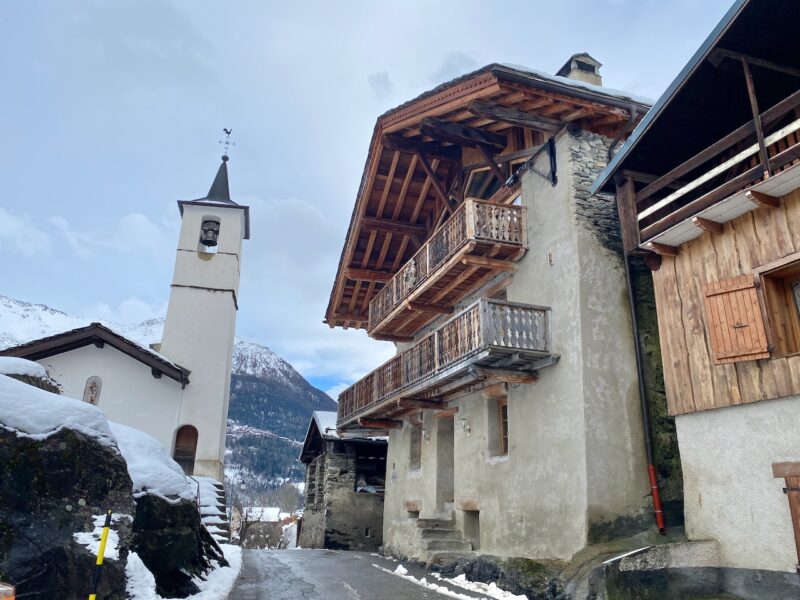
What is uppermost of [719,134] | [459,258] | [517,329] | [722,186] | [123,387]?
[719,134]

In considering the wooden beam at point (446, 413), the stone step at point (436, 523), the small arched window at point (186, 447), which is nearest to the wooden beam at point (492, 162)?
the wooden beam at point (446, 413)

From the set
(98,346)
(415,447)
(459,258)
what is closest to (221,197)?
(98,346)

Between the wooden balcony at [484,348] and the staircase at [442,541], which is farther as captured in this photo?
the staircase at [442,541]

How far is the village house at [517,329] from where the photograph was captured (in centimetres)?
1070

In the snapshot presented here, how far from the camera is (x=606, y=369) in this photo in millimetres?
10961

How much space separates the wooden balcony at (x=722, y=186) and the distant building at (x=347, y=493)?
16144 mm

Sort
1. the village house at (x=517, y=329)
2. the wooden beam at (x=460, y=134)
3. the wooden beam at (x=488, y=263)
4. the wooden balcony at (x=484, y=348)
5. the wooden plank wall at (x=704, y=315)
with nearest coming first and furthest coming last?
1. the wooden plank wall at (x=704, y=315)
2. the village house at (x=517, y=329)
3. the wooden balcony at (x=484, y=348)
4. the wooden beam at (x=488, y=263)
5. the wooden beam at (x=460, y=134)

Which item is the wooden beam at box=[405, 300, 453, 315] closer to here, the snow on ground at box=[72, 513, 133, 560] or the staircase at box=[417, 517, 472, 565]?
the staircase at box=[417, 517, 472, 565]

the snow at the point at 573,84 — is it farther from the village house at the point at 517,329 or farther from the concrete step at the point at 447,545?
the concrete step at the point at 447,545

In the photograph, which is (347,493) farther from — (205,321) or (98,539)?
(98,539)

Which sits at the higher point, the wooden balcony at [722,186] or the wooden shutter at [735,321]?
the wooden balcony at [722,186]

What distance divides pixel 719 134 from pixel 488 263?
16.0ft

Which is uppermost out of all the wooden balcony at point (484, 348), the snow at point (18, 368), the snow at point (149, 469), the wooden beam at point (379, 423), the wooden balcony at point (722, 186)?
the wooden balcony at point (722, 186)

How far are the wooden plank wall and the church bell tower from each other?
1772 cm
